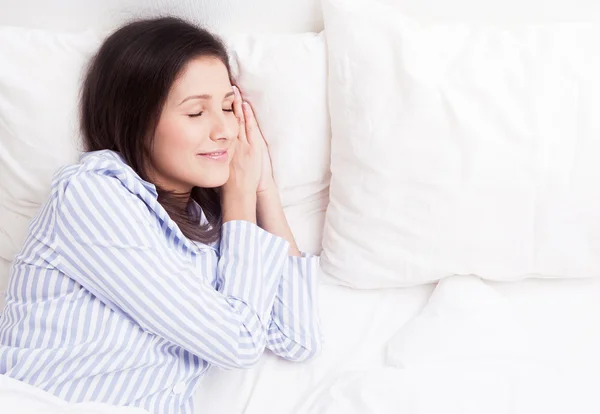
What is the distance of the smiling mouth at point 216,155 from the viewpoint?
1.12m

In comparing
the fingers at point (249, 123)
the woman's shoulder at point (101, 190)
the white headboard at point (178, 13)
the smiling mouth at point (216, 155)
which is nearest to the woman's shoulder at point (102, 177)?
the woman's shoulder at point (101, 190)

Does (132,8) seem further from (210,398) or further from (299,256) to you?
(210,398)

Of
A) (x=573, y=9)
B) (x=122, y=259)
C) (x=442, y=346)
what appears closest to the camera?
(x=122, y=259)

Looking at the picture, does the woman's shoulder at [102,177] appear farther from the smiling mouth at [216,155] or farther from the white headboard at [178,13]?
the white headboard at [178,13]

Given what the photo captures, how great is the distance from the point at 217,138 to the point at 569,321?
0.72m

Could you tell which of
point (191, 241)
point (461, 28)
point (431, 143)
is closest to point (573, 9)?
point (461, 28)

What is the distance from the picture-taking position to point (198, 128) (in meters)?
1.09

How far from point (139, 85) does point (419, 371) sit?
68 cm

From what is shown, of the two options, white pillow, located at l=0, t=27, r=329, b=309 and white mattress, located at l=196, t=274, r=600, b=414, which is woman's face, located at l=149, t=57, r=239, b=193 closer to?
white pillow, located at l=0, t=27, r=329, b=309

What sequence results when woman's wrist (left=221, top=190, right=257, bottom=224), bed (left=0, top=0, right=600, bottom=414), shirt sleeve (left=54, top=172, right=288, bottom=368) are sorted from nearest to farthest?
shirt sleeve (left=54, top=172, right=288, bottom=368), bed (left=0, top=0, right=600, bottom=414), woman's wrist (left=221, top=190, right=257, bottom=224)

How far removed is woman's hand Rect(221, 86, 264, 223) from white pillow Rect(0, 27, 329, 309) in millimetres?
37

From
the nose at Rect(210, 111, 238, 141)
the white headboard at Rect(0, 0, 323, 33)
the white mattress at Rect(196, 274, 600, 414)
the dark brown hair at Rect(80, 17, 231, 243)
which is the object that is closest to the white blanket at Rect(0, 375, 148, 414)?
the white mattress at Rect(196, 274, 600, 414)

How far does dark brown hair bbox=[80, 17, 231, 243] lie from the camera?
109 centimetres

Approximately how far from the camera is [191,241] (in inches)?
44.9
